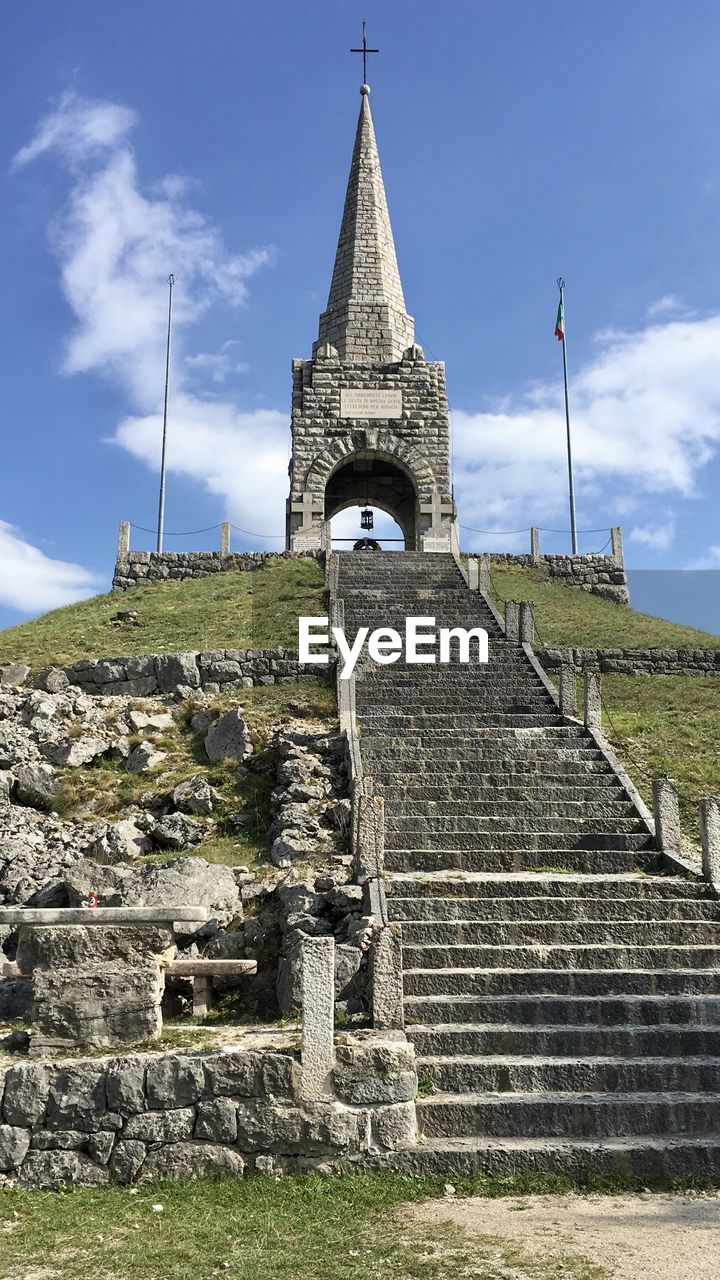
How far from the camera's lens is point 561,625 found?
73.6 ft

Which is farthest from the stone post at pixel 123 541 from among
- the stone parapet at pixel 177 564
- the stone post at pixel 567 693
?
the stone post at pixel 567 693

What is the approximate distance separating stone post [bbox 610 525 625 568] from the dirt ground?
80.4 ft

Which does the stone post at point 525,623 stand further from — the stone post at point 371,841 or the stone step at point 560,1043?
the stone step at point 560,1043

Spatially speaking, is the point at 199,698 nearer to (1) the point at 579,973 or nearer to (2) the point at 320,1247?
(1) the point at 579,973

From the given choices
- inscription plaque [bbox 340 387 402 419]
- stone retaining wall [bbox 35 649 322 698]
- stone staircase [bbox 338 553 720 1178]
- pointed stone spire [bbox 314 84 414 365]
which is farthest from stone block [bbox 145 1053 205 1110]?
pointed stone spire [bbox 314 84 414 365]

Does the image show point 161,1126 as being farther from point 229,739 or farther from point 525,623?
point 525,623

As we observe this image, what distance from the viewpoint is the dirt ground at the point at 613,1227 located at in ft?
16.8

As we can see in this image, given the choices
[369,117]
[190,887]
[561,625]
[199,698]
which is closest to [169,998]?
[190,887]

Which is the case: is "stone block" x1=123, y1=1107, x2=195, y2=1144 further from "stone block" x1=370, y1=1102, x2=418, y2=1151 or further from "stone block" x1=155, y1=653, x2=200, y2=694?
"stone block" x1=155, y1=653, x2=200, y2=694

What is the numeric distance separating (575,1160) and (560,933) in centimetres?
300

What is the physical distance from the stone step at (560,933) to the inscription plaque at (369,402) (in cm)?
2256

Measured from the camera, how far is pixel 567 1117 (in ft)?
22.7

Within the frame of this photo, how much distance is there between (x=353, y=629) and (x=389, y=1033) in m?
12.1

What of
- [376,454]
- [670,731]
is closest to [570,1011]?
[670,731]
